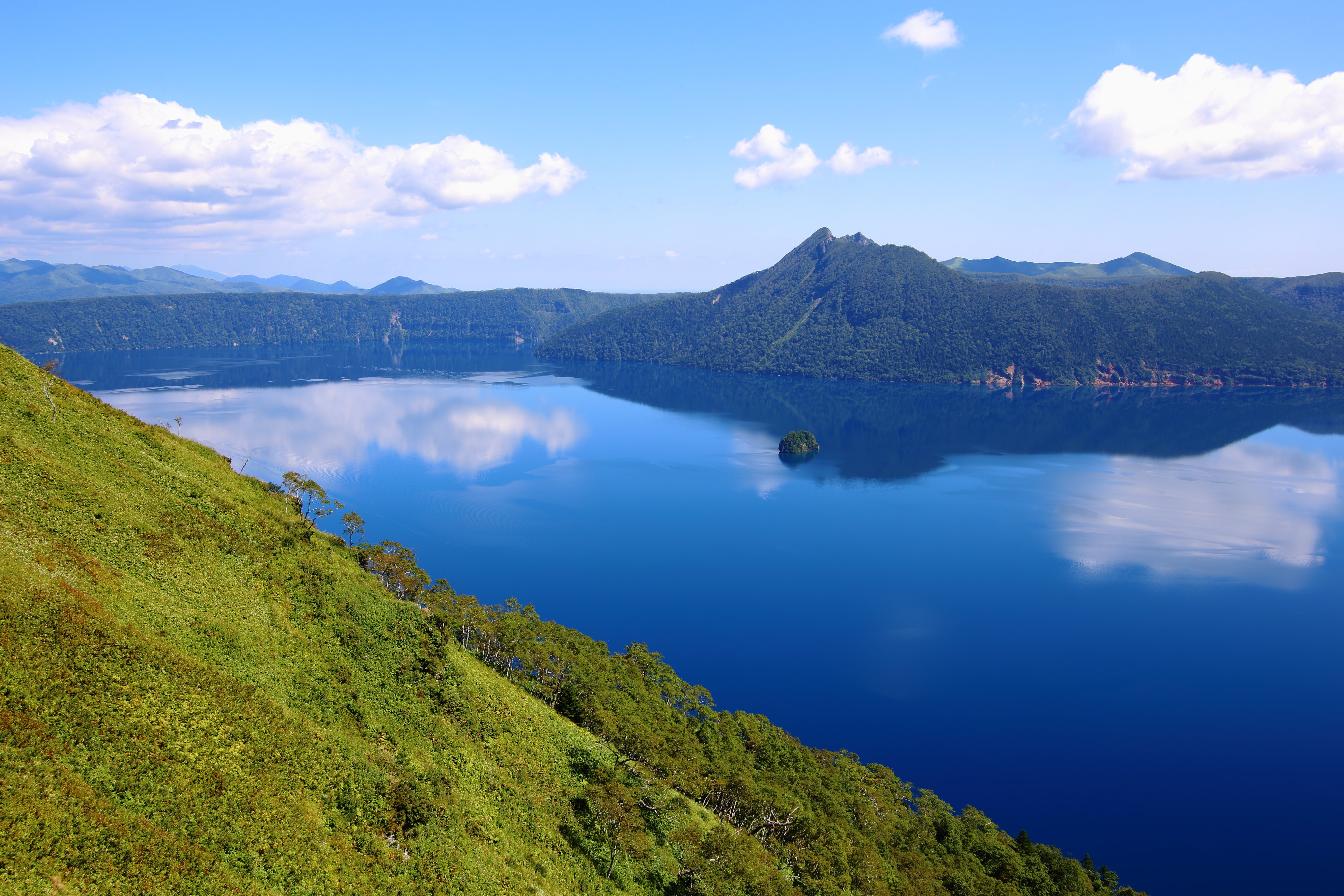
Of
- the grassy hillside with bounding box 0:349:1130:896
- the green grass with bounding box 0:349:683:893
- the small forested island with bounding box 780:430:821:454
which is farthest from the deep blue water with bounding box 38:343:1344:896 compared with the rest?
the green grass with bounding box 0:349:683:893

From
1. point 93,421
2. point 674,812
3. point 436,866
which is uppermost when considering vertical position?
point 93,421

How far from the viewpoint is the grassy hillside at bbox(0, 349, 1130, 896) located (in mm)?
19219

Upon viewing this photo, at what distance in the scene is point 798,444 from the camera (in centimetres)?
15888

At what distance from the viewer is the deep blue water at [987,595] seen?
183 ft

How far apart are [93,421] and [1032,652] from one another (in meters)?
83.4

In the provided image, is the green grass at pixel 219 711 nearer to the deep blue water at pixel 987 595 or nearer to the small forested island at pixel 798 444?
the deep blue water at pixel 987 595

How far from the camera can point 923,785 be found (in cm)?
5659

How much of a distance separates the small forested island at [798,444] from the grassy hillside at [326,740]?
109 m

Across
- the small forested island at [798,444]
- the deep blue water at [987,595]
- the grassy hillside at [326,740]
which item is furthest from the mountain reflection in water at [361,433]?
the grassy hillside at [326,740]

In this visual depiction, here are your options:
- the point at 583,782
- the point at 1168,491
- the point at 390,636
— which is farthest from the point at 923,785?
the point at 1168,491

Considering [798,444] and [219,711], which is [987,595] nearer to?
[798,444]

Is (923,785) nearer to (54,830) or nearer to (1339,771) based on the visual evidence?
(1339,771)

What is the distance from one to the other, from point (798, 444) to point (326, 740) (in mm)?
139839

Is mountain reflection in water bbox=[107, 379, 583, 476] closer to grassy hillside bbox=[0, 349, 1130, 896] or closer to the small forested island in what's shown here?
the small forested island
